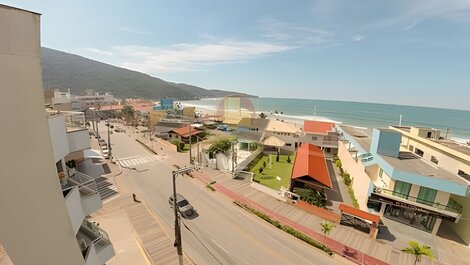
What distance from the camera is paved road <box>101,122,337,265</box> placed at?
45.3 ft

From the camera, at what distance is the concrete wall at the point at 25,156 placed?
4.23 m

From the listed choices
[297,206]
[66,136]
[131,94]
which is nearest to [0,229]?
[66,136]

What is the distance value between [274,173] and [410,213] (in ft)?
44.2

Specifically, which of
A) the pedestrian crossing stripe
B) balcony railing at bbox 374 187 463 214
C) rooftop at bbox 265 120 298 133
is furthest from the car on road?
rooftop at bbox 265 120 298 133

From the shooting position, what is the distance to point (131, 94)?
197875 mm

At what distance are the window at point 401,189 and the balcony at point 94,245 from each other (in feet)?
62.2

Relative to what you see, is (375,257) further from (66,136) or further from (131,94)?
(131,94)

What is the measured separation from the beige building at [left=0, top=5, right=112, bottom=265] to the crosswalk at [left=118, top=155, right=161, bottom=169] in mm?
25397

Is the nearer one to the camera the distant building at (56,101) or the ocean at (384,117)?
the distant building at (56,101)

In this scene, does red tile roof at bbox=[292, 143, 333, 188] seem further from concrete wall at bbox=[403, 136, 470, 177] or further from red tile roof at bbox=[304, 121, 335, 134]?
red tile roof at bbox=[304, 121, 335, 134]

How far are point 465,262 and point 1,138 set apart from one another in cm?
2304

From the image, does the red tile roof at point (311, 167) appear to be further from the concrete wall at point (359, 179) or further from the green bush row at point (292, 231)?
the green bush row at point (292, 231)

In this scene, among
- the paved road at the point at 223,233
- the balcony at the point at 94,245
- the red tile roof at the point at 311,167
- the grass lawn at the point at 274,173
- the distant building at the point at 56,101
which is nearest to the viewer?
the balcony at the point at 94,245

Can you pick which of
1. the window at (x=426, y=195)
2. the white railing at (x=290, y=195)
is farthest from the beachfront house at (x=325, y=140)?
the window at (x=426, y=195)
